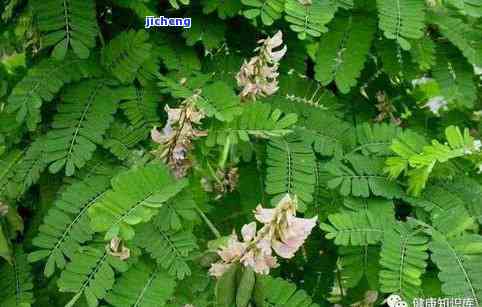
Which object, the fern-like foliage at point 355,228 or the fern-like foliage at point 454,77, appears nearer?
the fern-like foliage at point 355,228

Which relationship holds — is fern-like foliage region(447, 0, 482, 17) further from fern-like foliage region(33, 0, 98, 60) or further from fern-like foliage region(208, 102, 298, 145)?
fern-like foliage region(33, 0, 98, 60)

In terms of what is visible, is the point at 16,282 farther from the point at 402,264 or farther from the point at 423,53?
the point at 423,53

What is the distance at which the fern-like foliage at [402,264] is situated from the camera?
139 cm

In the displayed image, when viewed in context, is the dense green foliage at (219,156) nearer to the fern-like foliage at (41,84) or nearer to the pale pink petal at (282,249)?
the fern-like foliage at (41,84)

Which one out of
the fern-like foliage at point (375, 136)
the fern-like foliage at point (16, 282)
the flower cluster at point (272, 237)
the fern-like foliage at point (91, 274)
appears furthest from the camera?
the fern-like foliage at point (375, 136)

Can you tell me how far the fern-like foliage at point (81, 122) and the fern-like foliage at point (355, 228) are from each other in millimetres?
513

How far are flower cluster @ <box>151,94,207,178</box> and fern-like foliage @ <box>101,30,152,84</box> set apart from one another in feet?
0.64

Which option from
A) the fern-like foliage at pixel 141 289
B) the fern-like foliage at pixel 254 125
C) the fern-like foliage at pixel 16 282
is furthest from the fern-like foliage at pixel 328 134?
the fern-like foliage at pixel 16 282

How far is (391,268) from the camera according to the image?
140 centimetres

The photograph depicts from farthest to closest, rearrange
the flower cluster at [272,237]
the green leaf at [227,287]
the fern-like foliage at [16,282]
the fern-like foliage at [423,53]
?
the fern-like foliage at [423,53]
the fern-like foliage at [16,282]
the green leaf at [227,287]
the flower cluster at [272,237]

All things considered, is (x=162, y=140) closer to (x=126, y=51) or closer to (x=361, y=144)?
(x=126, y=51)

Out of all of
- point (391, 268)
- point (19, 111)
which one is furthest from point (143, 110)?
point (391, 268)

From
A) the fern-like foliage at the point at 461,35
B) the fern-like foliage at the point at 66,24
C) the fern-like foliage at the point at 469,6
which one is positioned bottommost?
the fern-like foliage at the point at 461,35

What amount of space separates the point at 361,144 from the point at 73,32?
0.69 m
